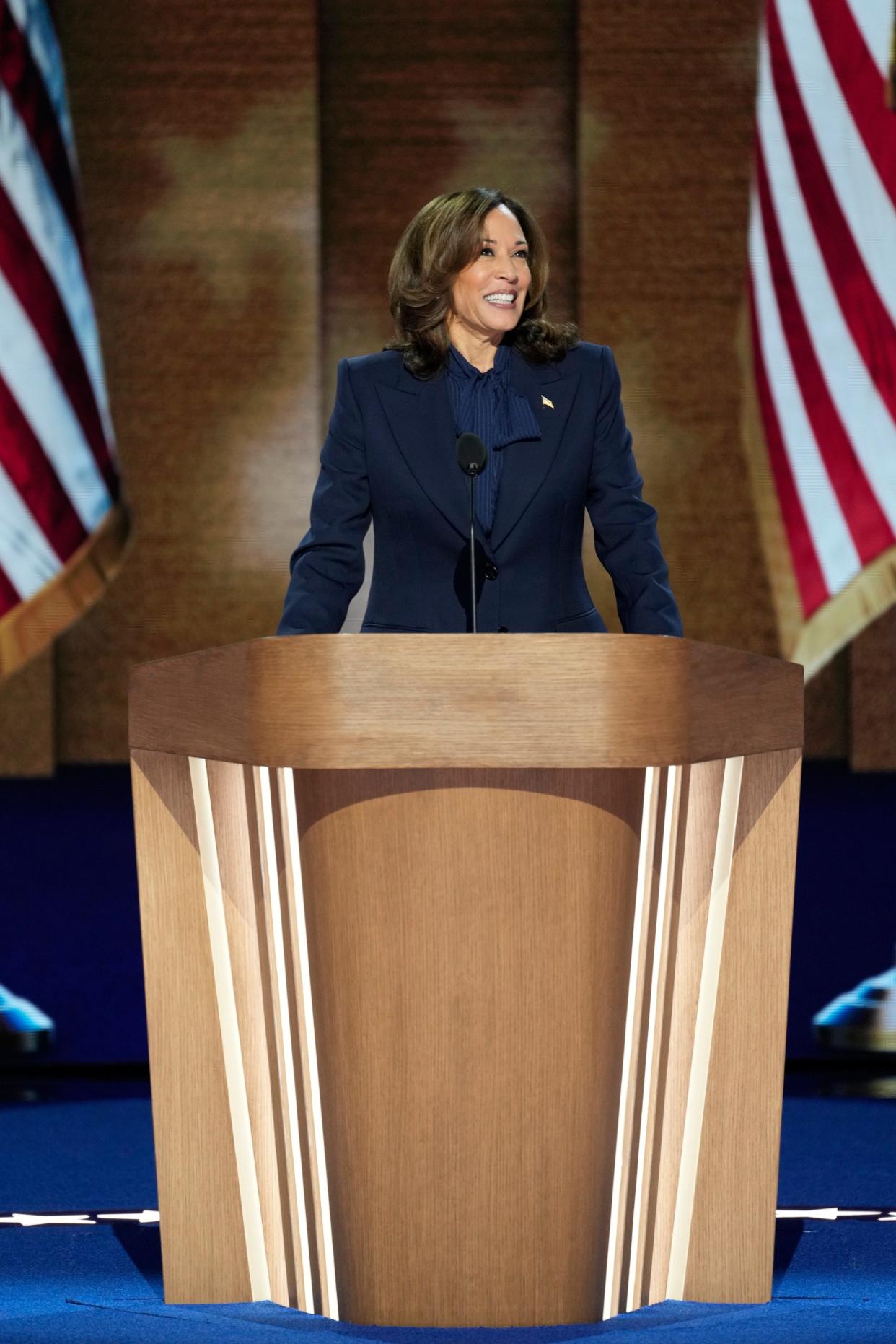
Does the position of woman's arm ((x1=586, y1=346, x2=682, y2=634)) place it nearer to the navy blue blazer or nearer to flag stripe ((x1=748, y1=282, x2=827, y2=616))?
the navy blue blazer

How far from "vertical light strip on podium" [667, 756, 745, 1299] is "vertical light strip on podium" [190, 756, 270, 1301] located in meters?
0.42

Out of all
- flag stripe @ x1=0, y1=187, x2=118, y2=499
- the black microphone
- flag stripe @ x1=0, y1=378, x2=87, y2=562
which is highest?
flag stripe @ x1=0, y1=187, x2=118, y2=499

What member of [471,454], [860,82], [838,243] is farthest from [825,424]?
[471,454]

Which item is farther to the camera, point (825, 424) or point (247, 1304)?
point (825, 424)

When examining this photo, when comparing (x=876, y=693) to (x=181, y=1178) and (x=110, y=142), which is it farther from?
(x=181, y=1178)

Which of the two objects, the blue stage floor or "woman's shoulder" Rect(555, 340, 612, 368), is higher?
"woman's shoulder" Rect(555, 340, 612, 368)

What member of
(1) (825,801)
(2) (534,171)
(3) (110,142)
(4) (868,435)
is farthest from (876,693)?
(4) (868,435)

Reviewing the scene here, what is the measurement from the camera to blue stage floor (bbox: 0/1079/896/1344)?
4.93 ft

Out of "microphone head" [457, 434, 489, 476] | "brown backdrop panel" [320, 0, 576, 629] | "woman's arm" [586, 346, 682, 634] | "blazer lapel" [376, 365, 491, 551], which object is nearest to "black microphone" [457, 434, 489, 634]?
"microphone head" [457, 434, 489, 476]

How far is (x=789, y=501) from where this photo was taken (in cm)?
346

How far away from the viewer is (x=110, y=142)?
8.70m

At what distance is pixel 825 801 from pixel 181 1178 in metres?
6.33

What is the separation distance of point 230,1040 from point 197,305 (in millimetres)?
7469

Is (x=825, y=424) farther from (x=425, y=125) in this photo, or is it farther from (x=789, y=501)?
(x=425, y=125)
